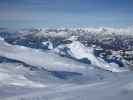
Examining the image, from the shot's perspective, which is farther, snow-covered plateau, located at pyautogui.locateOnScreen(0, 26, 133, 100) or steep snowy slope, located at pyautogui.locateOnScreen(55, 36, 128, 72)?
steep snowy slope, located at pyautogui.locateOnScreen(55, 36, 128, 72)

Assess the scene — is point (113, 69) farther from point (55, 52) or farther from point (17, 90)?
point (17, 90)

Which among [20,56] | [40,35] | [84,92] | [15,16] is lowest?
[84,92]

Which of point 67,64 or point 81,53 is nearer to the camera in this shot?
point 67,64

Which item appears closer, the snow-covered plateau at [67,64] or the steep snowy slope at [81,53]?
the snow-covered plateau at [67,64]

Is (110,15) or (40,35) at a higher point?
(110,15)

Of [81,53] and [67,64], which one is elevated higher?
[81,53]

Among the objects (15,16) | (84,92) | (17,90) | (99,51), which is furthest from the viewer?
(99,51)

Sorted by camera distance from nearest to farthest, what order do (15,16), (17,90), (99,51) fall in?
(17,90)
(15,16)
(99,51)

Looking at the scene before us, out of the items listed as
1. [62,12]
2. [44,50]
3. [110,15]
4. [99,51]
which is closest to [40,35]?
[44,50]
